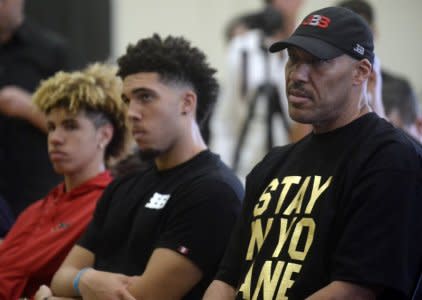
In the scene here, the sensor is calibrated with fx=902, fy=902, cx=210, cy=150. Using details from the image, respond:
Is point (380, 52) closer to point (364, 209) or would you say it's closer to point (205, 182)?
point (205, 182)

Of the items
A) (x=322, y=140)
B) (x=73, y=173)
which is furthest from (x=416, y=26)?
(x=322, y=140)

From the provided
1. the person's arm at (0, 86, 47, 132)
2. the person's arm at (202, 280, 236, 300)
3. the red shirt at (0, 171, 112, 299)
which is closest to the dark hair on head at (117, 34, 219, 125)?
the red shirt at (0, 171, 112, 299)

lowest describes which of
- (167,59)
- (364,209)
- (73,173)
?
(73,173)

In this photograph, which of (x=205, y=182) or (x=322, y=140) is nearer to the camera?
(x=322, y=140)

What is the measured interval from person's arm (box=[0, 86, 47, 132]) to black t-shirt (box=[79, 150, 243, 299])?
48.2 inches

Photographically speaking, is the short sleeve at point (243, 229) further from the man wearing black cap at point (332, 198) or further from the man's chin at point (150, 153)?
the man's chin at point (150, 153)

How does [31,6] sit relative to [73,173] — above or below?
above

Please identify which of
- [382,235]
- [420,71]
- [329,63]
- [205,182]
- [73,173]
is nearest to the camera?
[382,235]

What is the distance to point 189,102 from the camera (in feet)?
9.51

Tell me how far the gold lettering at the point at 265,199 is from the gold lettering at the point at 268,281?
0.55ft

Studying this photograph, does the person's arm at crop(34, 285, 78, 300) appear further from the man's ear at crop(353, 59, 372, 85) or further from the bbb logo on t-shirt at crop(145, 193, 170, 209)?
the man's ear at crop(353, 59, 372, 85)

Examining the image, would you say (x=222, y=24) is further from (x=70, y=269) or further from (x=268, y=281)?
(x=268, y=281)

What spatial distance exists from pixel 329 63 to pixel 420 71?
6373mm

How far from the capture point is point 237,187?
8.99 ft
